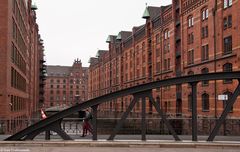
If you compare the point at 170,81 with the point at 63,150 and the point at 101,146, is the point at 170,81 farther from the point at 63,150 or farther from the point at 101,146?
the point at 63,150

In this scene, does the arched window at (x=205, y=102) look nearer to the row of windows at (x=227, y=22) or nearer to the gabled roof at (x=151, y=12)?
the row of windows at (x=227, y=22)

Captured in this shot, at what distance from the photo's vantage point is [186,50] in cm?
3819

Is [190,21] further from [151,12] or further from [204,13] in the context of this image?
[151,12]

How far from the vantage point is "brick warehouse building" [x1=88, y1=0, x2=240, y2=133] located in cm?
2964

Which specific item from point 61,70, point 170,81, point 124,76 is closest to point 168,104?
point 124,76

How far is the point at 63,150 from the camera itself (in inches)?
444

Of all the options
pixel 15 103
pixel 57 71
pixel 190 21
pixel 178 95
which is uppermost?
pixel 190 21

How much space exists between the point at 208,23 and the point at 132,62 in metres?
29.9

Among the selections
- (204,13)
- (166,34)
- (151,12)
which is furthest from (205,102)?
(151,12)

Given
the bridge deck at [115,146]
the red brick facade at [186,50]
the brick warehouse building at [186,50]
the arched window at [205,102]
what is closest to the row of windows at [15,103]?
the brick warehouse building at [186,50]

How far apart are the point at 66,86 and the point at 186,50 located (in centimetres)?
10471

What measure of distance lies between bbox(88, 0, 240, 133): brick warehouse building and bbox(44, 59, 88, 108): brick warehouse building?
7270 centimetres

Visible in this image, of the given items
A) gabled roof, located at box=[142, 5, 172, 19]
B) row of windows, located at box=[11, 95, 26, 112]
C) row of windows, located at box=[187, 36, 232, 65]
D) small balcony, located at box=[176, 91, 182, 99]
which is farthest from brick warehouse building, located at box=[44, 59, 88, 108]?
row of windows, located at box=[187, 36, 232, 65]

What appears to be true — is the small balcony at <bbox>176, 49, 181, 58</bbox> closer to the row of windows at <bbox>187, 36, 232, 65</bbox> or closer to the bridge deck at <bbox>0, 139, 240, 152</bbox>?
the row of windows at <bbox>187, 36, 232, 65</bbox>
